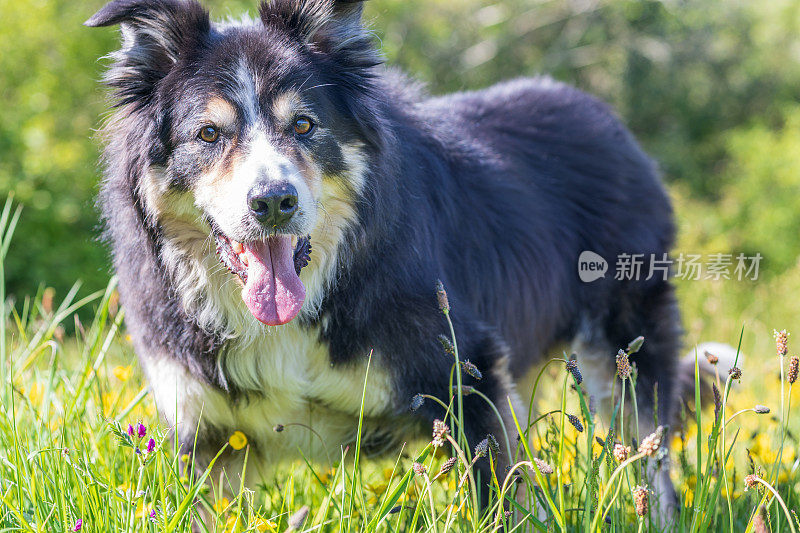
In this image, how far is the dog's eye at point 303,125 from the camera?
9.85 feet

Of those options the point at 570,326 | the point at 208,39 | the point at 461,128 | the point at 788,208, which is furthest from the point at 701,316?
the point at 208,39

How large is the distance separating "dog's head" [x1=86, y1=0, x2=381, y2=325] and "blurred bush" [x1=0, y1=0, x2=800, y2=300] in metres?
6.81

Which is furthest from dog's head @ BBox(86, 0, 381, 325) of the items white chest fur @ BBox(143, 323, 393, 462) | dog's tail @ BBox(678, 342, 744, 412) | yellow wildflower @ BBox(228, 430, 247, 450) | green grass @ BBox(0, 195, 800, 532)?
dog's tail @ BBox(678, 342, 744, 412)

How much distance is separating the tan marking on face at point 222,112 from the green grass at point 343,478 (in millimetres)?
1067

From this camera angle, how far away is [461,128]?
3.98 metres

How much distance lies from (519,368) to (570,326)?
0.44 metres

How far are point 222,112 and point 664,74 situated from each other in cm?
1024

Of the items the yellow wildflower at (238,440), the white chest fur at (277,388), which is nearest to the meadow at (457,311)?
the yellow wildflower at (238,440)

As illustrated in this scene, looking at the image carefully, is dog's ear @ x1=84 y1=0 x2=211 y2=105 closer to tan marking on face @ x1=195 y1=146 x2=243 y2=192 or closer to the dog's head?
the dog's head

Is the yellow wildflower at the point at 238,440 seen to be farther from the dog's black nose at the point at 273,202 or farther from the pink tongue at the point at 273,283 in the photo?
the dog's black nose at the point at 273,202

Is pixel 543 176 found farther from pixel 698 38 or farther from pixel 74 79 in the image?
pixel 698 38

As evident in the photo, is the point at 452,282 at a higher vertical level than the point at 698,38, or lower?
lower

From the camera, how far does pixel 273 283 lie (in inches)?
117

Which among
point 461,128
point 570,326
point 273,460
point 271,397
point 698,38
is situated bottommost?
point 273,460
